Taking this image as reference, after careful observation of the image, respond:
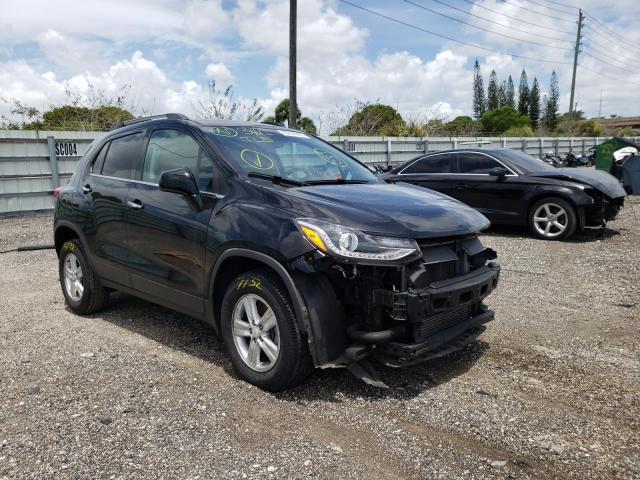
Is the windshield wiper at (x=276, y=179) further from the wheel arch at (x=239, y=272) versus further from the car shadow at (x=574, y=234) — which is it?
the car shadow at (x=574, y=234)

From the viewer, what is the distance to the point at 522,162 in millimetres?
9695

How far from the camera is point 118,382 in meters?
3.82

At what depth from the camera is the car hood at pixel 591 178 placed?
28.3 ft

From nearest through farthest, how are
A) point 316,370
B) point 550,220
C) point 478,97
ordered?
point 316,370, point 550,220, point 478,97

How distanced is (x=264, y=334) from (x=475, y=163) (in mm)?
7310

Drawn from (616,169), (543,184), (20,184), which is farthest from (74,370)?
(616,169)

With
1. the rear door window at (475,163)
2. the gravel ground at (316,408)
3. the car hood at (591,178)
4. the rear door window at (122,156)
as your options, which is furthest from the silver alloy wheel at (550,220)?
the rear door window at (122,156)

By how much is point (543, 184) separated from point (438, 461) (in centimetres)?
712

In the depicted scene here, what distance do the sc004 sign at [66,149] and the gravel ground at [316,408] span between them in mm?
8716

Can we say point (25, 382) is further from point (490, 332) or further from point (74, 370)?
point (490, 332)

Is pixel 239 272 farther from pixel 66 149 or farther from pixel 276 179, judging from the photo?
pixel 66 149

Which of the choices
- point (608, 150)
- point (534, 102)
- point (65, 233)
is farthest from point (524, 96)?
point (65, 233)

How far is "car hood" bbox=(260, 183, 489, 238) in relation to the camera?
3.34 m

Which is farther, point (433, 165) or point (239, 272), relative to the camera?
point (433, 165)
